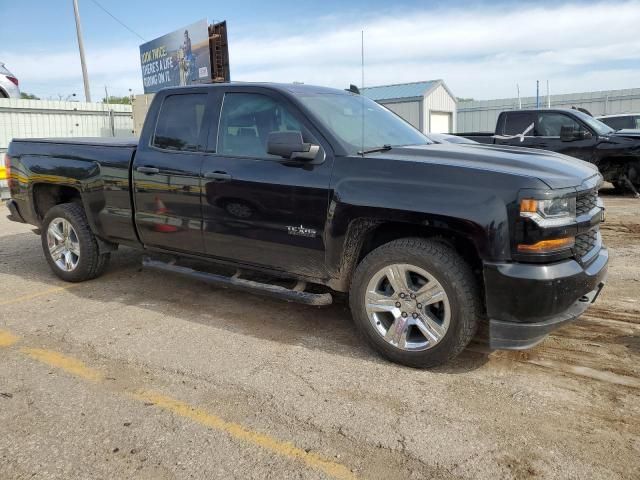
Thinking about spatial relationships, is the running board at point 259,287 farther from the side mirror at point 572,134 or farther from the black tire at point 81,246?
the side mirror at point 572,134

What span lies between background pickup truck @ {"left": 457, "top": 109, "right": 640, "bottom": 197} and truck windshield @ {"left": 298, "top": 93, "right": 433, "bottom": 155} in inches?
281

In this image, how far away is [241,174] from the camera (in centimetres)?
420

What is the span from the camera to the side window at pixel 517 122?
11.4 meters

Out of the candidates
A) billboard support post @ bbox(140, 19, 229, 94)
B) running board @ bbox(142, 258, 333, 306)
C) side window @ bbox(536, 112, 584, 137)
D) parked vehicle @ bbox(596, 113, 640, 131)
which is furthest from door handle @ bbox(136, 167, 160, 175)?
parked vehicle @ bbox(596, 113, 640, 131)

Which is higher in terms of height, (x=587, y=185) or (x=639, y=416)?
(x=587, y=185)

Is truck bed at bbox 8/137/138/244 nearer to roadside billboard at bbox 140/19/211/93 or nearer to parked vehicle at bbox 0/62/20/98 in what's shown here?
parked vehicle at bbox 0/62/20/98

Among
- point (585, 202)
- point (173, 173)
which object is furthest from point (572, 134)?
point (173, 173)

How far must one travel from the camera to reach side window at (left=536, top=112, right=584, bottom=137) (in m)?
11.2

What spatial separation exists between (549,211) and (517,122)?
9.07 m

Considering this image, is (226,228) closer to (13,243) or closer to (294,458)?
(294,458)

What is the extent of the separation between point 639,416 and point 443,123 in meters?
29.6

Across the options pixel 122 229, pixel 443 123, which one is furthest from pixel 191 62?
pixel 122 229

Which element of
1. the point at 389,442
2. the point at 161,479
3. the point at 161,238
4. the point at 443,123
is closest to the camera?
the point at 161,479

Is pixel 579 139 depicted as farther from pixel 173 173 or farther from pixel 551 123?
pixel 173 173
